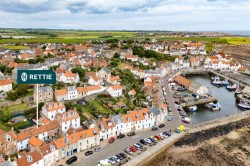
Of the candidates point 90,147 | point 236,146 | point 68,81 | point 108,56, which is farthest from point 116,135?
point 108,56

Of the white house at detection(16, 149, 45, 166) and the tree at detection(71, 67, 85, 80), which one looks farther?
the tree at detection(71, 67, 85, 80)

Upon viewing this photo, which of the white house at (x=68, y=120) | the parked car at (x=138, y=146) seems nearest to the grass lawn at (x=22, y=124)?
the white house at (x=68, y=120)

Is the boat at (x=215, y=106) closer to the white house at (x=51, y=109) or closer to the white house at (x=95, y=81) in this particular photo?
the white house at (x=95, y=81)

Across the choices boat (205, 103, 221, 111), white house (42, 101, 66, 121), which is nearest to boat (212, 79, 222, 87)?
boat (205, 103, 221, 111)

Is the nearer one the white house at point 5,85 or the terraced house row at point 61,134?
the terraced house row at point 61,134

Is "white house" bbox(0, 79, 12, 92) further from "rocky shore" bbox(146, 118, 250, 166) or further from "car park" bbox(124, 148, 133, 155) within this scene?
"rocky shore" bbox(146, 118, 250, 166)

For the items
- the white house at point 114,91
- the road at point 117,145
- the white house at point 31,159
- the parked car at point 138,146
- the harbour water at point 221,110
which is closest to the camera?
the white house at point 31,159
